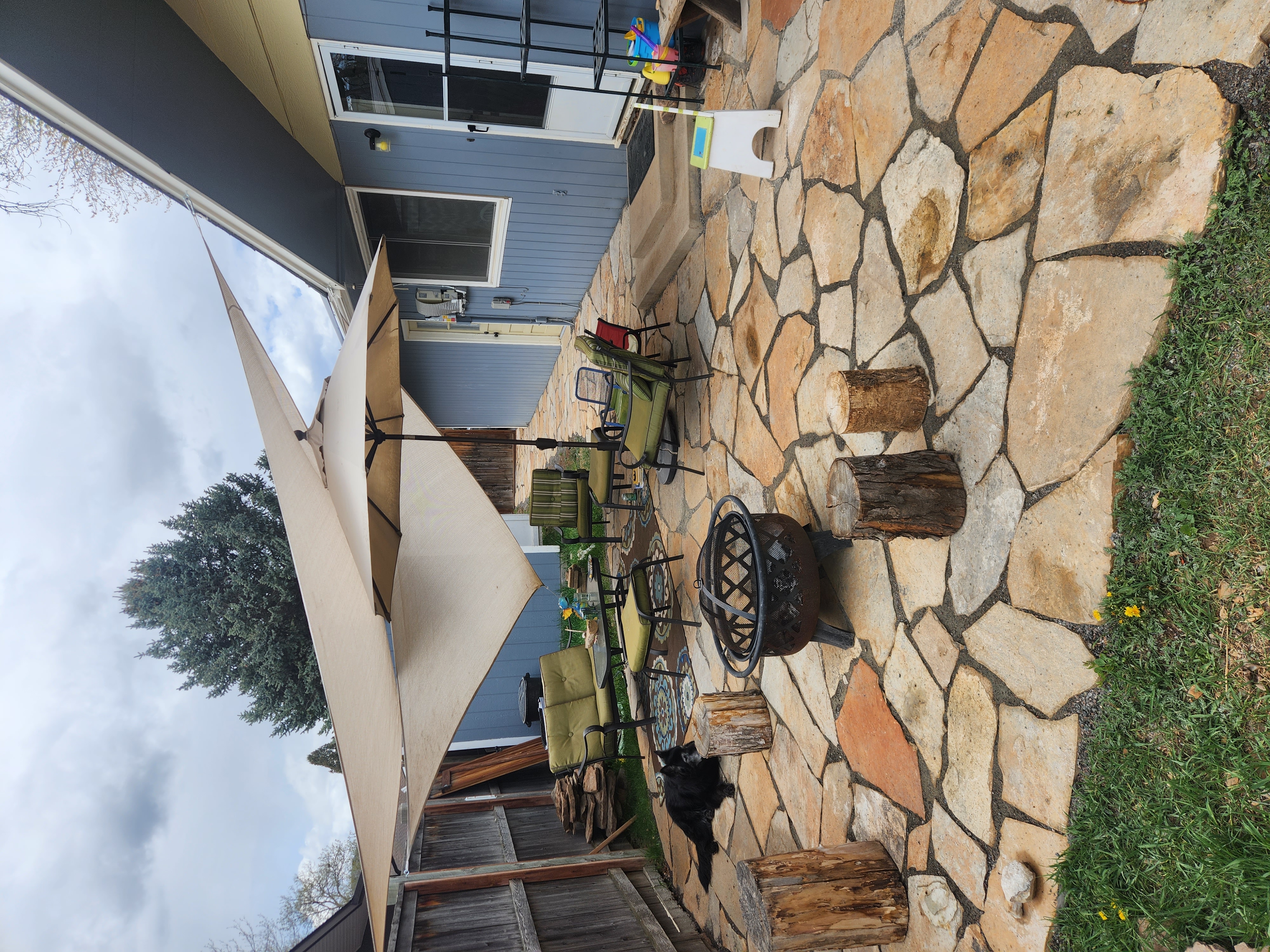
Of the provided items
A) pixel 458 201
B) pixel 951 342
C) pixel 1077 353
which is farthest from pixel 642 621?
pixel 458 201

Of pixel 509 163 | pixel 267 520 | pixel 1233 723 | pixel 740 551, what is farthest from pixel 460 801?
pixel 1233 723

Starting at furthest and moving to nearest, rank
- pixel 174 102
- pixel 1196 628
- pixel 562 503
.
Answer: pixel 562 503 < pixel 174 102 < pixel 1196 628

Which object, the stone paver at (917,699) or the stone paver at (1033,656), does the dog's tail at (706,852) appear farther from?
the stone paver at (1033,656)

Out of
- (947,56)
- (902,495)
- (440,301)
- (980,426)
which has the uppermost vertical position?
(440,301)

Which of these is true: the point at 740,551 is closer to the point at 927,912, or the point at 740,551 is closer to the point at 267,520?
the point at 927,912

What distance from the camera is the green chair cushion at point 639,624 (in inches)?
161

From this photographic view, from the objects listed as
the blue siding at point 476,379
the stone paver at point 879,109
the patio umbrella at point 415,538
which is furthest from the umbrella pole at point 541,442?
the blue siding at point 476,379

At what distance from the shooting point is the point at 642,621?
4094 millimetres

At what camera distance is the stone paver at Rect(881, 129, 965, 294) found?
6.21 ft

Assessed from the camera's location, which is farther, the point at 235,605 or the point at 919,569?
the point at 235,605

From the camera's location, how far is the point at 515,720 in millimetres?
7668

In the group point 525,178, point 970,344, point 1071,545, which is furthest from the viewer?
point 525,178

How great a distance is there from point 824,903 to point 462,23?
15.5 feet

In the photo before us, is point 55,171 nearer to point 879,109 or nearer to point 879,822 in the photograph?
point 879,109
